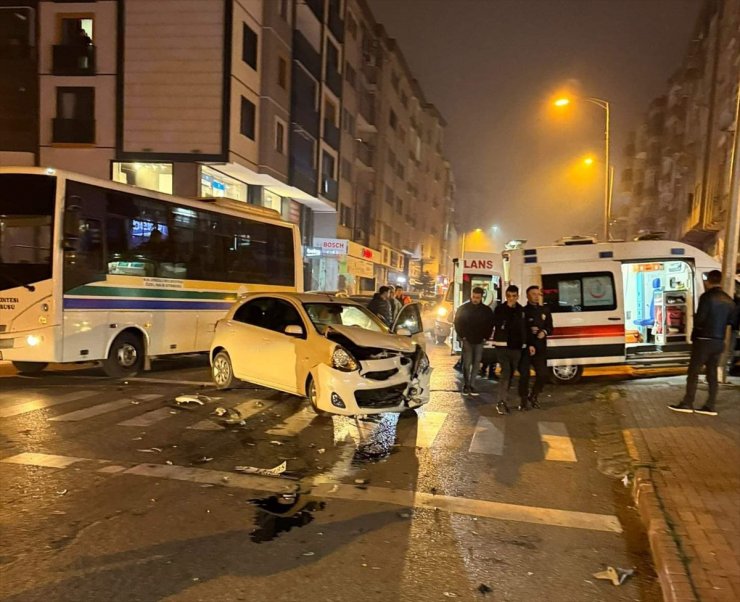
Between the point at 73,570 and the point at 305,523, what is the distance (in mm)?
1653

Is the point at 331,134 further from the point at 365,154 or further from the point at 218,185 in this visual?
the point at 365,154

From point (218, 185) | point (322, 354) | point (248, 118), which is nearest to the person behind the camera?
point (322, 354)

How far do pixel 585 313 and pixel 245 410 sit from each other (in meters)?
6.63

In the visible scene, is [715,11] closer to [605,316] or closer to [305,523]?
[605,316]

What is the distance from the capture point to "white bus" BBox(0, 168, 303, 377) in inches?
386

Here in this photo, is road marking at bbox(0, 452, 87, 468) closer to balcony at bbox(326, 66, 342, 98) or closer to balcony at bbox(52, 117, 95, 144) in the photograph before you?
balcony at bbox(52, 117, 95, 144)

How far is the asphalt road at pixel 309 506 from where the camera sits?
3.78 meters

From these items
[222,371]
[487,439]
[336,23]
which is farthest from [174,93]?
[487,439]

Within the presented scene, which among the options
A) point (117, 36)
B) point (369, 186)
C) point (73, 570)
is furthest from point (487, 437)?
point (369, 186)

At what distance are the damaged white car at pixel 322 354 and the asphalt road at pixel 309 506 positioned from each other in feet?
1.49

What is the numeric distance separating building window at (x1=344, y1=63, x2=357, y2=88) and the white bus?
2751cm

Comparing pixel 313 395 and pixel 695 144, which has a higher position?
pixel 695 144

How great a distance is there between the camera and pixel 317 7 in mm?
31156

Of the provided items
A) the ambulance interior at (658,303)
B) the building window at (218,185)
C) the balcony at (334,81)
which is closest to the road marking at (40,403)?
the ambulance interior at (658,303)
